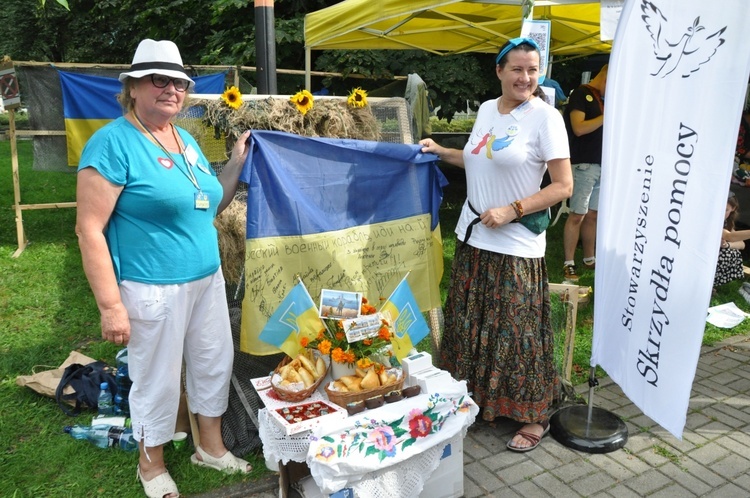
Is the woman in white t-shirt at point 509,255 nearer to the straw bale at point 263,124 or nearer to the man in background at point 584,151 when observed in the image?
the straw bale at point 263,124

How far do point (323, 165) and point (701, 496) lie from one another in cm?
247

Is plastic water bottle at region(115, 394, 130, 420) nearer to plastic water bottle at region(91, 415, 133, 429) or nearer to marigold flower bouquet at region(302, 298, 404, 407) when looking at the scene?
plastic water bottle at region(91, 415, 133, 429)

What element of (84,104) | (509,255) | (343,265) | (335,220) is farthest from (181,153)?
(84,104)

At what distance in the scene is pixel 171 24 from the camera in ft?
31.8

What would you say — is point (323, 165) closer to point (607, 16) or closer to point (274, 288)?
point (274, 288)

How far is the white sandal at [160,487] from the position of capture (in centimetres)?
272

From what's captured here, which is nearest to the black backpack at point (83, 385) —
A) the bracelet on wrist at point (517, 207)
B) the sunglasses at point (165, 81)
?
the sunglasses at point (165, 81)

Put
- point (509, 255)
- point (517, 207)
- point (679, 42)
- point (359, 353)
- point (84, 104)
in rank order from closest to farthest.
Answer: point (679, 42)
point (359, 353)
point (517, 207)
point (509, 255)
point (84, 104)

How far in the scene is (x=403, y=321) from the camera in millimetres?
2918

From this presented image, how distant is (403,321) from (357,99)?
1.33 metres

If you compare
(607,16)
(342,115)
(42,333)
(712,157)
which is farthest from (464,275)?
(42,333)

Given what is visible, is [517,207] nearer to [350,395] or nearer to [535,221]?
[535,221]

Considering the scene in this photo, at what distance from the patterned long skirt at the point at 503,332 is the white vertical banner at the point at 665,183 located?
35cm

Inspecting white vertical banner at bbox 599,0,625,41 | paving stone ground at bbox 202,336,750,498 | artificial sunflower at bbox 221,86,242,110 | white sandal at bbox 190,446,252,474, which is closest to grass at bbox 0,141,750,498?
white sandal at bbox 190,446,252,474
